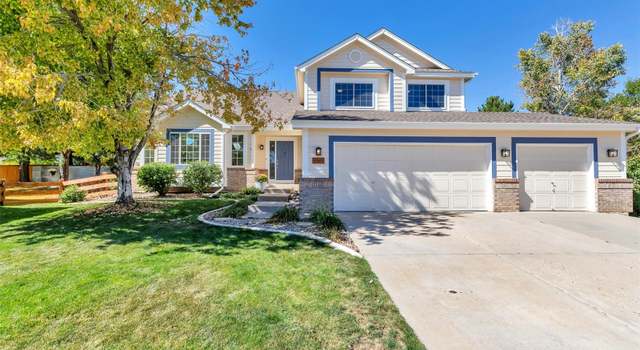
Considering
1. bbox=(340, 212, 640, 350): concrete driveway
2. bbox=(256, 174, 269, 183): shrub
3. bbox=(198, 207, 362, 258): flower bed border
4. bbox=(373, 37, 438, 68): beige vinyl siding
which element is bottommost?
bbox=(340, 212, 640, 350): concrete driveway

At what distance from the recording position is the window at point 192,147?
46.7ft

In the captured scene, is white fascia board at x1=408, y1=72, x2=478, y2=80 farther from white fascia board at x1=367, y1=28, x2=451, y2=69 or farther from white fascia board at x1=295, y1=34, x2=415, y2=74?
white fascia board at x1=295, y1=34, x2=415, y2=74

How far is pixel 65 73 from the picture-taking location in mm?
6816

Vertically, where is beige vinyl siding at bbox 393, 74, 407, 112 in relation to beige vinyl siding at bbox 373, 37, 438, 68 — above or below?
below

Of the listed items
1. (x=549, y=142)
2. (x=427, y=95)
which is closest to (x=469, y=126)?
(x=549, y=142)

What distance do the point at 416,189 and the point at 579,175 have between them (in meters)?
5.51

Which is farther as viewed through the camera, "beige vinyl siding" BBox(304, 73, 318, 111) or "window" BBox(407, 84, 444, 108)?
"window" BBox(407, 84, 444, 108)

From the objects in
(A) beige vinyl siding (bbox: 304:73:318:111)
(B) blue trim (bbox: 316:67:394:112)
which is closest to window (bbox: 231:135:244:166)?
(A) beige vinyl siding (bbox: 304:73:318:111)

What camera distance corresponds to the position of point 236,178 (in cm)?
1452

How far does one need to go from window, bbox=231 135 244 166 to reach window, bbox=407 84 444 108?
848 cm

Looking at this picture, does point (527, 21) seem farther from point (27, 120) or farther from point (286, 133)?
point (27, 120)

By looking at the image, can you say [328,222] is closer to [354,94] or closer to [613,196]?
[354,94]

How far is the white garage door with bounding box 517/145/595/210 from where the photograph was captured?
380 inches

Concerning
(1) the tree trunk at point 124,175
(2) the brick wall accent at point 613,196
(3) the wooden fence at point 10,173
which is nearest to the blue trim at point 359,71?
(1) the tree trunk at point 124,175
